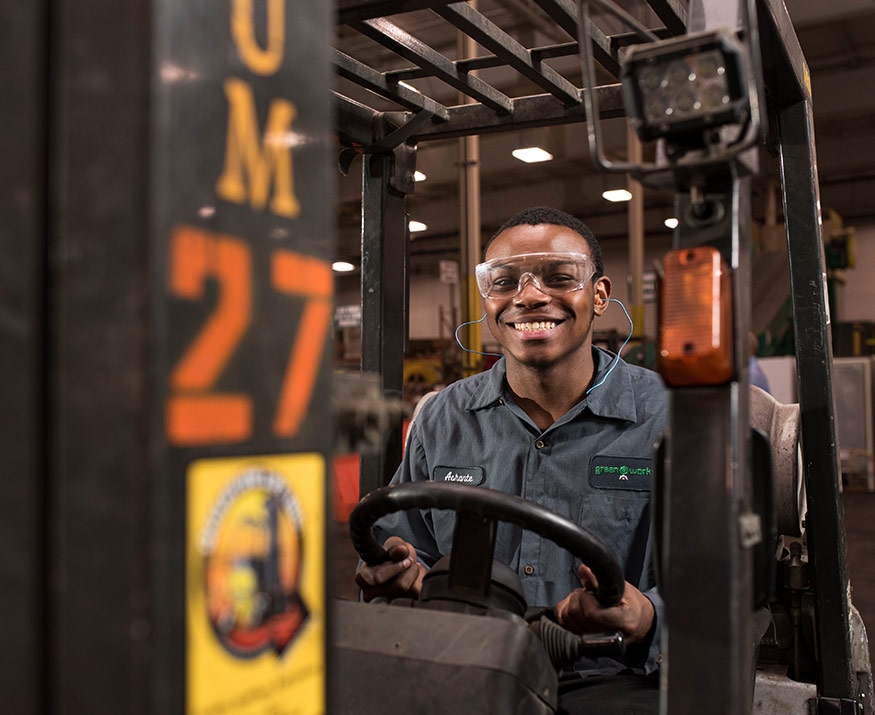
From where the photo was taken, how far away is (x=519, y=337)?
2.48m

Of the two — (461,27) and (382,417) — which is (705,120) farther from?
(461,27)

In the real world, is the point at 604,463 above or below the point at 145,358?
below

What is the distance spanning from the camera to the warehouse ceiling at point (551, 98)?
2311 mm

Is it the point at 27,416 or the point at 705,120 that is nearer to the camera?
the point at 27,416

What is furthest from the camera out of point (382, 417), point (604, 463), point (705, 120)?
point (604, 463)

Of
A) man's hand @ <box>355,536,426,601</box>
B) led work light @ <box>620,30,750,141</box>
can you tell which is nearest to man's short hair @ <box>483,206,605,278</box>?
man's hand @ <box>355,536,426,601</box>

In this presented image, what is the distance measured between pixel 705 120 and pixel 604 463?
51.9 inches

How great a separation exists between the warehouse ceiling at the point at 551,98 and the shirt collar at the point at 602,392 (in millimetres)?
707

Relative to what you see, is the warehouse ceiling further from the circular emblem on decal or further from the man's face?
the circular emblem on decal

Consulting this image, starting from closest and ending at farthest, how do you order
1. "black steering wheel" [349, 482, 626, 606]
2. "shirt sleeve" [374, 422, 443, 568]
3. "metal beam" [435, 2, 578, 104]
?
1. "black steering wheel" [349, 482, 626, 606]
2. "metal beam" [435, 2, 578, 104]
3. "shirt sleeve" [374, 422, 443, 568]

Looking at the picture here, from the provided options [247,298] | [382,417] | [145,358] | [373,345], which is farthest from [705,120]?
[373,345]

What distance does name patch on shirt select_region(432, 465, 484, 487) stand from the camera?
96.9 inches

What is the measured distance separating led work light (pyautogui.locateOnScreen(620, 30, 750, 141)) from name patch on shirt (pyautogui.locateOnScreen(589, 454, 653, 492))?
1.21m

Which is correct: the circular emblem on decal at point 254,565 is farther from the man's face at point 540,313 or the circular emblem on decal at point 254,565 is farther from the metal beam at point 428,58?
the man's face at point 540,313
